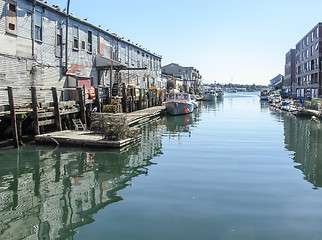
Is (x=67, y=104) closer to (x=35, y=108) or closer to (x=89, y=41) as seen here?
(x=35, y=108)

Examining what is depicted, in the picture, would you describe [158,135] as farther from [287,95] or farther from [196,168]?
[287,95]

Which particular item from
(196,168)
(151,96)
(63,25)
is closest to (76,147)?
(196,168)

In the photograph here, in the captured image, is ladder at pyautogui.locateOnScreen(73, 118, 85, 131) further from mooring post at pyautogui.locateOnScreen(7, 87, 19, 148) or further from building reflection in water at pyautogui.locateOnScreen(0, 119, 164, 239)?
mooring post at pyautogui.locateOnScreen(7, 87, 19, 148)

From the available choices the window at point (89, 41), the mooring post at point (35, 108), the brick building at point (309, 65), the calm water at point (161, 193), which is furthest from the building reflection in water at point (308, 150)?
the brick building at point (309, 65)

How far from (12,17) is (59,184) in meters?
12.3

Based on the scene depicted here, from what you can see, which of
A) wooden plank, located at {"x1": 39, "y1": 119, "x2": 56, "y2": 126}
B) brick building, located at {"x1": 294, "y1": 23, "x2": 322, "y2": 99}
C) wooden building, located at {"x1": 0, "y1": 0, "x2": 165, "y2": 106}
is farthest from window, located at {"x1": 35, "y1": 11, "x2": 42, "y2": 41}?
brick building, located at {"x1": 294, "y1": 23, "x2": 322, "y2": 99}

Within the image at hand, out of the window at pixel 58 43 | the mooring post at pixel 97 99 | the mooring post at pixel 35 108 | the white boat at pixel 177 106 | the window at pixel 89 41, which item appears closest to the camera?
the mooring post at pixel 35 108

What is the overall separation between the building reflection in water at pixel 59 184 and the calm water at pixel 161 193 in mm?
25

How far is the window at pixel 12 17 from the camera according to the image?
17.7m

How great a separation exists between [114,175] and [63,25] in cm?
1579

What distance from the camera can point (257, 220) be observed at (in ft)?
23.5

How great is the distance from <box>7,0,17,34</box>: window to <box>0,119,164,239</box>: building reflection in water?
7.27 meters

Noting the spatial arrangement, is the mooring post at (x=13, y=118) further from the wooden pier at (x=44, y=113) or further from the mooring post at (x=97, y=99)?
the mooring post at (x=97, y=99)

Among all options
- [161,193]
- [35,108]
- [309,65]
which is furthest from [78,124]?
[309,65]
